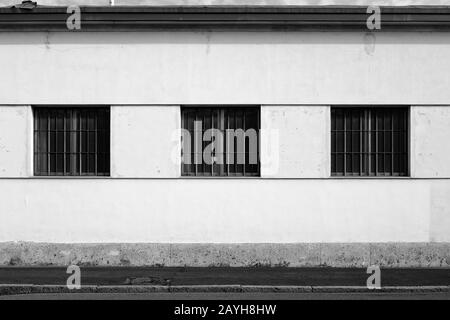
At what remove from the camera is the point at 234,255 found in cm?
1268

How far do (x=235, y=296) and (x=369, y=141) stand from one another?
492cm

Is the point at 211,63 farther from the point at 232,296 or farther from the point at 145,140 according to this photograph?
the point at 232,296

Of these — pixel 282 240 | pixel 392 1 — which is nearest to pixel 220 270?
pixel 282 240

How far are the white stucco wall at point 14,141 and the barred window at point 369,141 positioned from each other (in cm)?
628

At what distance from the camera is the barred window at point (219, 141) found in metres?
13.1

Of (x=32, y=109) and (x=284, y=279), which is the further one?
Result: (x=32, y=109)

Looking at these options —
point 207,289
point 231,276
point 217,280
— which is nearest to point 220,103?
point 231,276

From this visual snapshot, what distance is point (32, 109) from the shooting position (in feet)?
Answer: 42.8

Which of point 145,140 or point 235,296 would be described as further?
point 145,140

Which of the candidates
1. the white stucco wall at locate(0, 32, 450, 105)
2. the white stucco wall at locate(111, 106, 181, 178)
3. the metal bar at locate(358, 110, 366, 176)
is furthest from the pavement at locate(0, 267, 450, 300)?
the white stucco wall at locate(0, 32, 450, 105)
